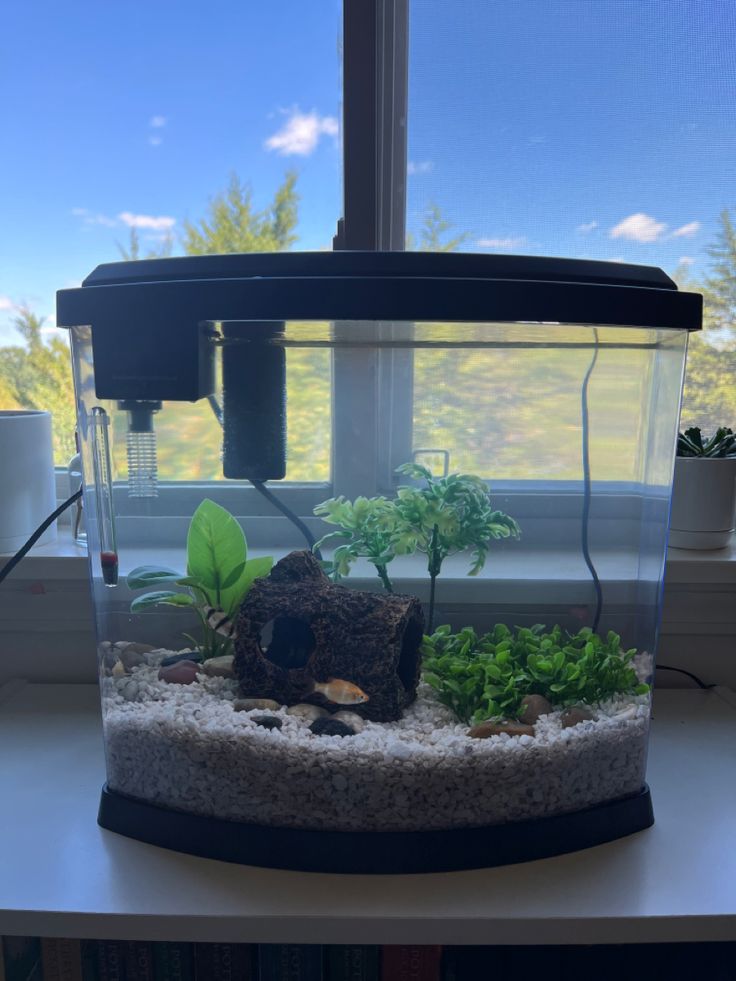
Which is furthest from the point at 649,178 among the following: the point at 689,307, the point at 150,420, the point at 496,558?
the point at 150,420

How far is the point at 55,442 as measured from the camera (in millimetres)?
1149

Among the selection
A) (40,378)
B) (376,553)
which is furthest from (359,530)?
(40,378)

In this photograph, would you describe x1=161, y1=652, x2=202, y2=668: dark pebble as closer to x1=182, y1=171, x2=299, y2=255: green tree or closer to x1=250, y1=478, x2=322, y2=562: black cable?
x1=250, y1=478, x2=322, y2=562: black cable

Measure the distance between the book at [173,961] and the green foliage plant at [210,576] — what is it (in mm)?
281

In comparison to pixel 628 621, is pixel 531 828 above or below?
below

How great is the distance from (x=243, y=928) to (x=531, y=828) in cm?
24

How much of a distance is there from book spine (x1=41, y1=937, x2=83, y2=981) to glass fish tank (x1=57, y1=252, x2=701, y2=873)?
167mm

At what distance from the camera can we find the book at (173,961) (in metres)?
0.76

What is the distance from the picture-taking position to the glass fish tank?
0.64 meters

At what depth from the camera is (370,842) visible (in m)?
0.65

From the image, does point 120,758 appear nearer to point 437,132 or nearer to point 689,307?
point 689,307

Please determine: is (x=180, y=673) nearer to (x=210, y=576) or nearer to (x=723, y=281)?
(x=210, y=576)

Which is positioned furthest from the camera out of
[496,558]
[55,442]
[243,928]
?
[55,442]

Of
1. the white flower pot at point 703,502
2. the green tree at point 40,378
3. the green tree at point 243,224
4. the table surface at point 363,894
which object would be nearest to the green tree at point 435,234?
the green tree at point 243,224
